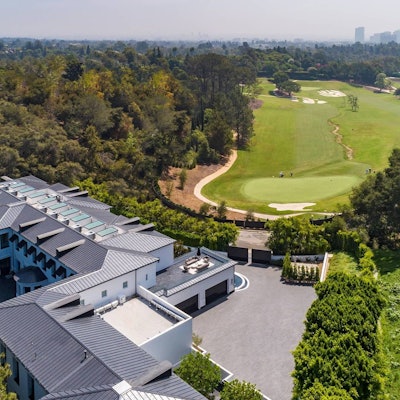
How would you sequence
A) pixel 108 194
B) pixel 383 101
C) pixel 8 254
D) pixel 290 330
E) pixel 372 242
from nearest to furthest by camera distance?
pixel 290 330 < pixel 8 254 < pixel 372 242 < pixel 108 194 < pixel 383 101

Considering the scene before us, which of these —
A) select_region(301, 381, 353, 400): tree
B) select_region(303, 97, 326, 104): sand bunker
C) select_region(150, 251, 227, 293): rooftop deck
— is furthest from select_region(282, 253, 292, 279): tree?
select_region(303, 97, 326, 104): sand bunker

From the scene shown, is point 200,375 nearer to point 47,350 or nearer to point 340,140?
point 47,350

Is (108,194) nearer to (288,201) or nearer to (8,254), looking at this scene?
(8,254)

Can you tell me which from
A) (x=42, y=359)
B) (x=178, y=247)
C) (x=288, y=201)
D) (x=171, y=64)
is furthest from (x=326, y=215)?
(x=171, y=64)

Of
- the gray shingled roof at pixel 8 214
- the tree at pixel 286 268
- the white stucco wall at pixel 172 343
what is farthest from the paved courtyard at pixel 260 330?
the gray shingled roof at pixel 8 214

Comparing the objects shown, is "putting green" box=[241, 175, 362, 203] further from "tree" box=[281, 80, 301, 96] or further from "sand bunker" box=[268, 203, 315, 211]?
"tree" box=[281, 80, 301, 96]

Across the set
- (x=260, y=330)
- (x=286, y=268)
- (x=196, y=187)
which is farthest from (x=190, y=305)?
(x=196, y=187)
